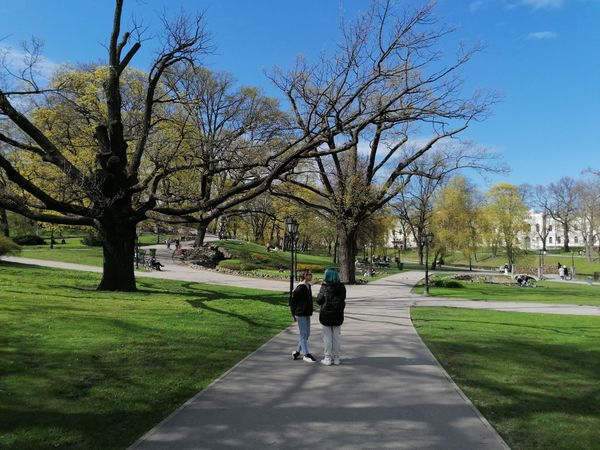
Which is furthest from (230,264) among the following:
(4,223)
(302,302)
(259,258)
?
(302,302)

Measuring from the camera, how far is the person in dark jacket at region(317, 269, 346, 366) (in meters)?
8.01

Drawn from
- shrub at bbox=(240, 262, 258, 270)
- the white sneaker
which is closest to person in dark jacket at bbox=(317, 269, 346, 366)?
the white sneaker

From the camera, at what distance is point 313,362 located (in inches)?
319

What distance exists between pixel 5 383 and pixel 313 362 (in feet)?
14.4

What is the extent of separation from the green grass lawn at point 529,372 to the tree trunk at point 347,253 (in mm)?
14337

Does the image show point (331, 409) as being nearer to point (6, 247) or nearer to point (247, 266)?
point (6, 247)

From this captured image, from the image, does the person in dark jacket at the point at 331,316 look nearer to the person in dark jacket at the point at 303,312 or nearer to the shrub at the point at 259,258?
the person in dark jacket at the point at 303,312

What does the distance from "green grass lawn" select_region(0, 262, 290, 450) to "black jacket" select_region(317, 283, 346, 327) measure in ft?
5.40

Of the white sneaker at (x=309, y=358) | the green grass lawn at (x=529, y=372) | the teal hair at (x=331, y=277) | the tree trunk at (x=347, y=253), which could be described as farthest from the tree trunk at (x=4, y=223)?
the teal hair at (x=331, y=277)

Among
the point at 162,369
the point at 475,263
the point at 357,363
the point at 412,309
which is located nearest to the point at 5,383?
the point at 162,369

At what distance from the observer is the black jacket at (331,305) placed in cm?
800

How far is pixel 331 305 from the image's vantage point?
806 centimetres

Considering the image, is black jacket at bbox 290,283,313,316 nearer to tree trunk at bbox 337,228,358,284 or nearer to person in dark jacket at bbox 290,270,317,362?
person in dark jacket at bbox 290,270,317,362

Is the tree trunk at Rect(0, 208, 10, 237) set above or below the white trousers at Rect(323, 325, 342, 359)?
above
